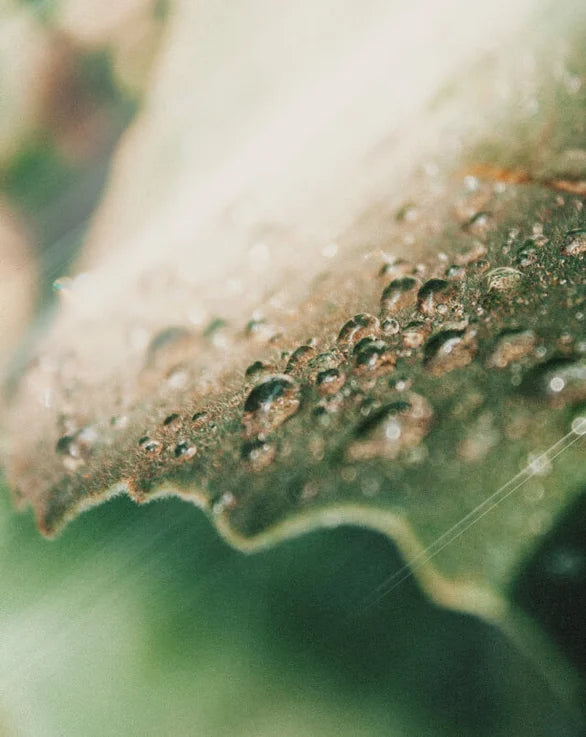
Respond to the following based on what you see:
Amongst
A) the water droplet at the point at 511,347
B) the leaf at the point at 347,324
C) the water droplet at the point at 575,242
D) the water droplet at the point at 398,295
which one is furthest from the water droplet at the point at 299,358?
the water droplet at the point at 575,242

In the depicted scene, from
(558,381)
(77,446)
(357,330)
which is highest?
(77,446)

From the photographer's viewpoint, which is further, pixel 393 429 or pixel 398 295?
pixel 398 295

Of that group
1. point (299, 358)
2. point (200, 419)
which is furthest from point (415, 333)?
point (200, 419)

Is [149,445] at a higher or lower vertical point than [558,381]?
higher

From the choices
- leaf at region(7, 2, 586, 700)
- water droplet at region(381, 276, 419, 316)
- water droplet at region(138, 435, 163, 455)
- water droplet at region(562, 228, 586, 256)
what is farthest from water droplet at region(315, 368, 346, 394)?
water droplet at region(562, 228, 586, 256)

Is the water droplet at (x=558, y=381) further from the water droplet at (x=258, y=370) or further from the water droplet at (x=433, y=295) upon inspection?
the water droplet at (x=258, y=370)

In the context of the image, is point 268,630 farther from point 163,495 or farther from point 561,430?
point 561,430

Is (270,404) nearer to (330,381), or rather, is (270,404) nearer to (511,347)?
(330,381)
